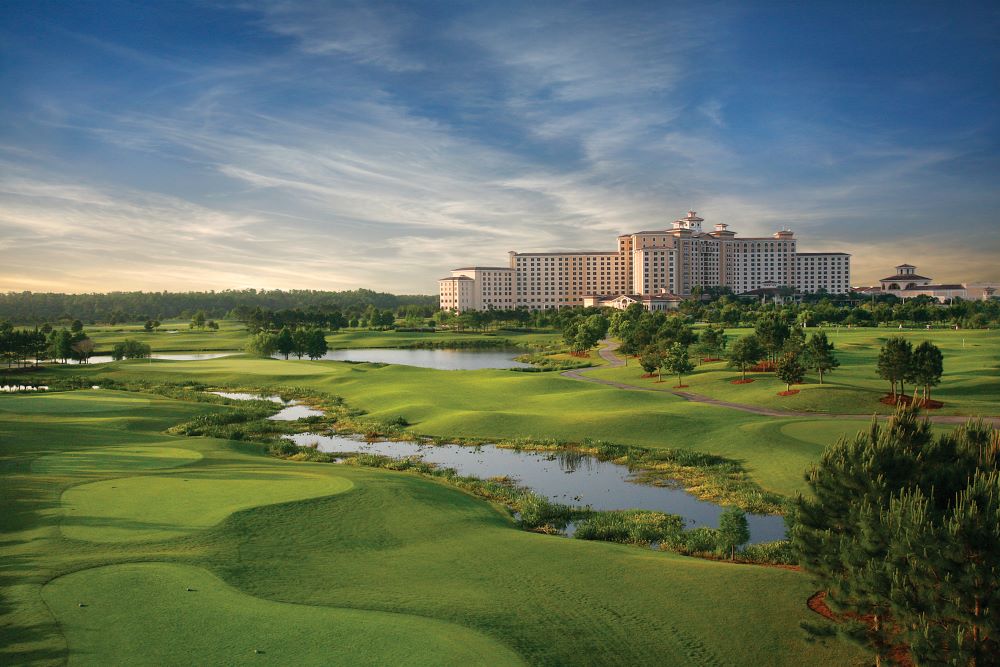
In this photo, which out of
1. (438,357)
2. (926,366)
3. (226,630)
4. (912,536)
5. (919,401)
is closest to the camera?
(912,536)

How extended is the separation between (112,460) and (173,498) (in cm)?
804

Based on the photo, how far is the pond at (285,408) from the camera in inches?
1852

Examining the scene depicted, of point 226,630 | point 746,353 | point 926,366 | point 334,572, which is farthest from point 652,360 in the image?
point 226,630

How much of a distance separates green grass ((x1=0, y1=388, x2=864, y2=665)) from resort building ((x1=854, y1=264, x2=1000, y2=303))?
640ft

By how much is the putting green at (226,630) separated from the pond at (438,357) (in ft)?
231

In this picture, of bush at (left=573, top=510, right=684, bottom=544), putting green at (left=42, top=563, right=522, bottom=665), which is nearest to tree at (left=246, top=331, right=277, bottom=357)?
bush at (left=573, top=510, right=684, bottom=544)

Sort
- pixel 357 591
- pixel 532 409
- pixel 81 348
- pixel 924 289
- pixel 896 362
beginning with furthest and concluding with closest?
pixel 924 289, pixel 81 348, pixel 532 409, pixel 896 362, pixel 357 591

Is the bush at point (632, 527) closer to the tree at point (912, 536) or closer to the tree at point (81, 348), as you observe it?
the tree at point (912, 536)

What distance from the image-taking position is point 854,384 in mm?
50812

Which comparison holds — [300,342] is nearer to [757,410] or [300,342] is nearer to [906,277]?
[757,410]

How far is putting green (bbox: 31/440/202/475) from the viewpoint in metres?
25.0

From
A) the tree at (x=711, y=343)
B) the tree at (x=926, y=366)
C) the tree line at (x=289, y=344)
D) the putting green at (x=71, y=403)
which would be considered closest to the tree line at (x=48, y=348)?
the tree line at (x=289, y=344)

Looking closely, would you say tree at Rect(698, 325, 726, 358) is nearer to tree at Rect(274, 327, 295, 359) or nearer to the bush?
the bush

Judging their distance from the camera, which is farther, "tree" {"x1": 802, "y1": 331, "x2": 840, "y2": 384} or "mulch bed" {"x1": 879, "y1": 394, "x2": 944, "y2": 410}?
"tree" {"x1": 802, "y1": 331, "x2": 840, "y2": 384}
